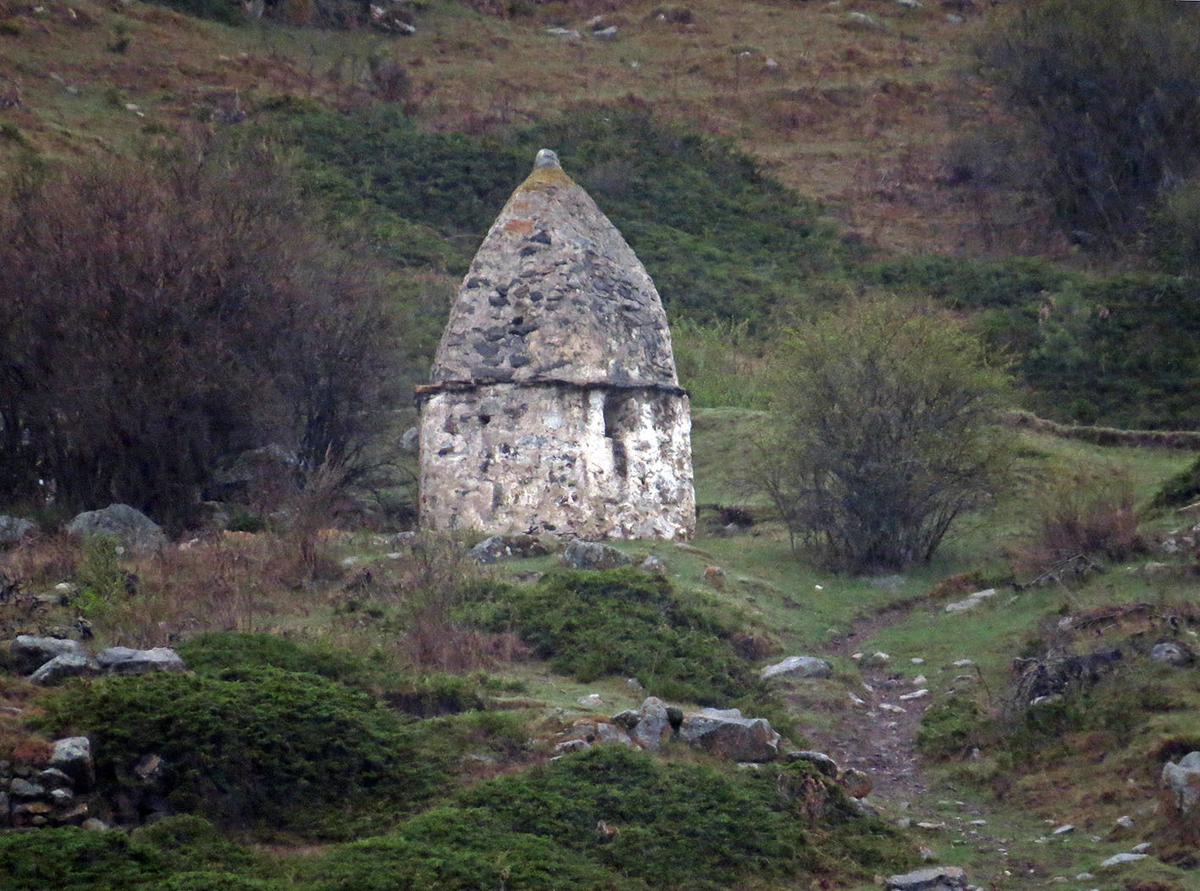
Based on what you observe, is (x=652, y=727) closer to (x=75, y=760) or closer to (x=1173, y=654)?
(x=75, y=760)

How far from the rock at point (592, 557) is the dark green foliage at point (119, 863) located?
7.02m

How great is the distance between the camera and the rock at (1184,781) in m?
7.92

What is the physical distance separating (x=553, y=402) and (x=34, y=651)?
7.21 metres

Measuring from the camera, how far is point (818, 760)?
8.79 m

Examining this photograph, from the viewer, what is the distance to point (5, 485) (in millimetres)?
15281

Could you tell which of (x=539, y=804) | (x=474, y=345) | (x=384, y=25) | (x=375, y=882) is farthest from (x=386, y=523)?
(x=384, y=25)

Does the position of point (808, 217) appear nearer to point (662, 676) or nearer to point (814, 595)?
point (814, 595)

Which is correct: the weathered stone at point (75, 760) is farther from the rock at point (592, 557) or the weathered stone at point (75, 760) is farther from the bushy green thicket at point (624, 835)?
the rock at point (592, 557)

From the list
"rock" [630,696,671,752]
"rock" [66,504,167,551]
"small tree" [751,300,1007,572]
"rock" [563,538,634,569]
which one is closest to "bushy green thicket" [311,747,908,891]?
"rock" [630,696,671,752]

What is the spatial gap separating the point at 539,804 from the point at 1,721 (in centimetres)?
271

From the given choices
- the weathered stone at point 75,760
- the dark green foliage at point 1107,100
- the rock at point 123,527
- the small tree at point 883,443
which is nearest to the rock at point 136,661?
the weathered stone at point 75,760

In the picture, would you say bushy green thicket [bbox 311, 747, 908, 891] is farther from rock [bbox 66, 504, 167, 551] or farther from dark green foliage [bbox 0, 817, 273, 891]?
Result: rock [bbox 66, 504, 167, 551]

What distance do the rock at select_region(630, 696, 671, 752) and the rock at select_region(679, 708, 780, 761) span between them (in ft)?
0.41

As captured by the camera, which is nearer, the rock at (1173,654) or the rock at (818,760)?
the rock at (818,760)
